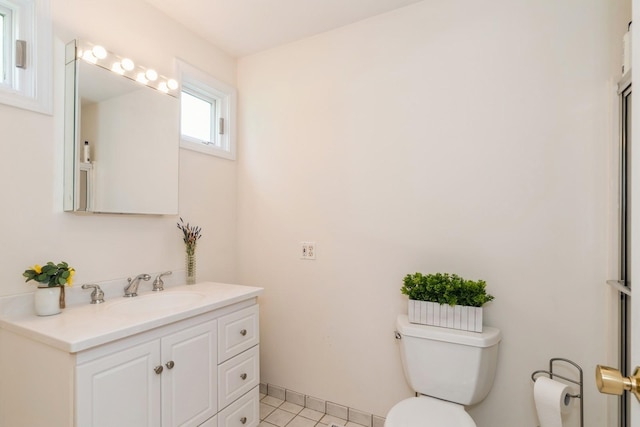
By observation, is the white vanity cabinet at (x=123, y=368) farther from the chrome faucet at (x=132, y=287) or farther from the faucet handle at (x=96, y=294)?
the chrome faucet at (x=132, y=287)

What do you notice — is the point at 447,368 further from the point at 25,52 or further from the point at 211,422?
the point at 25,52

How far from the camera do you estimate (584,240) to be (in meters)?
1.47

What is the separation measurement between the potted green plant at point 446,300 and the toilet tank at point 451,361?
0.04 m

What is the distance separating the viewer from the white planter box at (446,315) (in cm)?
152

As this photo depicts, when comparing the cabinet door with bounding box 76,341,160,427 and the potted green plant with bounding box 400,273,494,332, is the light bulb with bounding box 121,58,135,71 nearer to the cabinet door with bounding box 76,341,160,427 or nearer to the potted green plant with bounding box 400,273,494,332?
the cabinet door with bounding box 76,341,160,427

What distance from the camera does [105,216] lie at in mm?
1650

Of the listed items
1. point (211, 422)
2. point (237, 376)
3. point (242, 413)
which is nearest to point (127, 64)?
point (237, 376)

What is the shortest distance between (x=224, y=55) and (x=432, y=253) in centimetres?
202

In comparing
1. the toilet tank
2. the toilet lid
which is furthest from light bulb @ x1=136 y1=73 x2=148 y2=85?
the toilet lid

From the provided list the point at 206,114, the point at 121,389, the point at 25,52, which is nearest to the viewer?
the point at 121,389

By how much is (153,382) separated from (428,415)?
1142 millimetres

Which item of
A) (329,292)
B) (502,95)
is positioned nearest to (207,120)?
(329,292)

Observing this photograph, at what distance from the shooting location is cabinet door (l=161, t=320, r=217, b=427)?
1.34 metres

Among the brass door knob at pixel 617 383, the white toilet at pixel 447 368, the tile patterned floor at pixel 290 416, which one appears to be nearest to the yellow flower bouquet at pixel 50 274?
the tile patterned floor at pixel 290 416
